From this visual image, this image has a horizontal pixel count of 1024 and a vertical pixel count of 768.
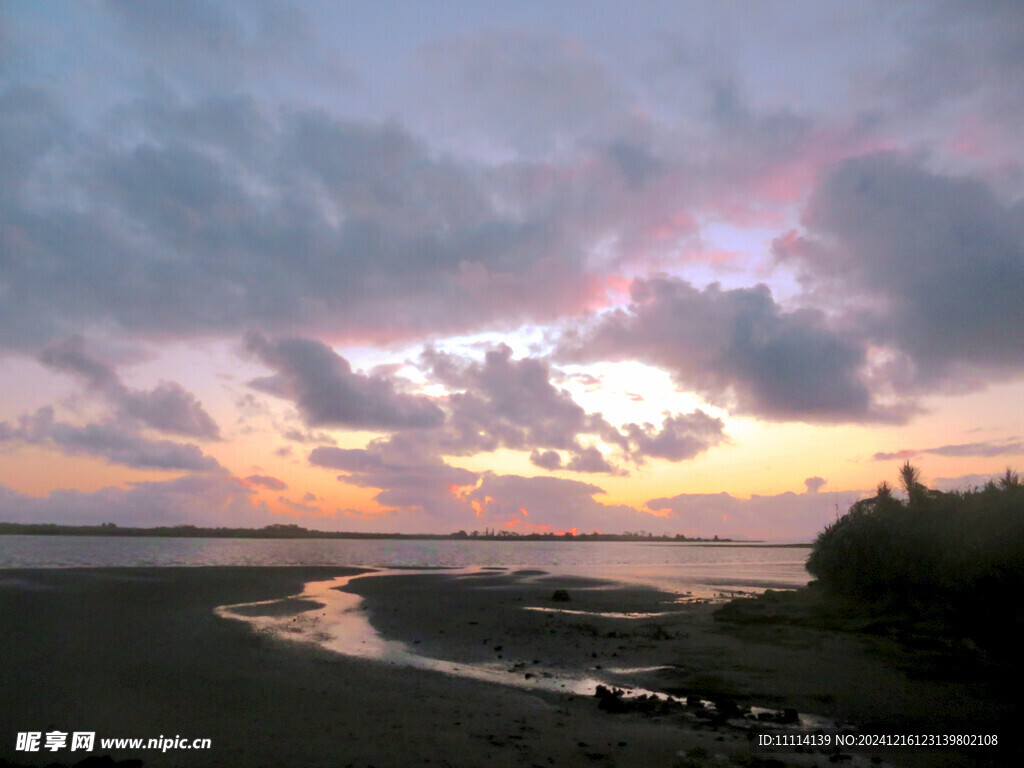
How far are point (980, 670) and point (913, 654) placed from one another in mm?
2028

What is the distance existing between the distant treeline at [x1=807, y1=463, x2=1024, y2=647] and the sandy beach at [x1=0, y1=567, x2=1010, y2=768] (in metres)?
4.27

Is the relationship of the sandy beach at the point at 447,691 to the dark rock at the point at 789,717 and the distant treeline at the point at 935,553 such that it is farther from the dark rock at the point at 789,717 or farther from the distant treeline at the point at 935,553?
the distant treeline at the point at 935,553

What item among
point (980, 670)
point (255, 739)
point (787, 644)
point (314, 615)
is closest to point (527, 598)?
point (314, 615)

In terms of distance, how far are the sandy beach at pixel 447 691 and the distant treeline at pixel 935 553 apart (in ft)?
14.0

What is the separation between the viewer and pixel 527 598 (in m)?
36.3

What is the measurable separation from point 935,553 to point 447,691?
20071 millimetres

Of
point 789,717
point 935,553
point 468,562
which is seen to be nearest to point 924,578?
point 935,553

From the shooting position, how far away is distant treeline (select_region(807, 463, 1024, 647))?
1952 cm

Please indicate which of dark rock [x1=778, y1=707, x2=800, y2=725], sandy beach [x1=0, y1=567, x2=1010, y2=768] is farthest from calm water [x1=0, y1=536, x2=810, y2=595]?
dark rock [x1=778, y1=707, x2=800, y2=725]

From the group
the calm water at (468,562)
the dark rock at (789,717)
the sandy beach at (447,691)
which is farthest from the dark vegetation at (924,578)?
the calm water at (468,562)

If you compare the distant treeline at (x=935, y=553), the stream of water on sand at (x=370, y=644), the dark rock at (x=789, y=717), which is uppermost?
the distant treeline at (x=935, y=553)

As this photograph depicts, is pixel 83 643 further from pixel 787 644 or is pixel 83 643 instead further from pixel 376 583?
pixel 376 583

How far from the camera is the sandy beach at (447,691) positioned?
10266mm

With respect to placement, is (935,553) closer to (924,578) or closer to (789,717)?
(924,578)
